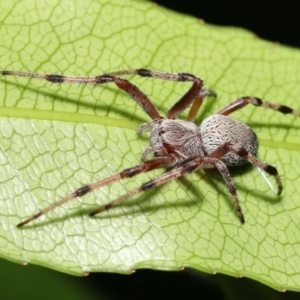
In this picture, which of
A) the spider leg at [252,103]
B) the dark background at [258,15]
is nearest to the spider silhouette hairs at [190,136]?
the spider leg at [252,103]

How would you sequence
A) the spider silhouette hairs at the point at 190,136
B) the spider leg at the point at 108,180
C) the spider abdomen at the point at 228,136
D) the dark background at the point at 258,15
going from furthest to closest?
the dark background at the point at 258,15 → the spider abdomen at the point at 228,136 → the spider silhouette hairs at the point at 190,136 → the spider leg at the point at 108,180

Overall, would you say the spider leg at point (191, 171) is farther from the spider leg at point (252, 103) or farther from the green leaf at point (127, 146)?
the spider leg at point (252, 103)

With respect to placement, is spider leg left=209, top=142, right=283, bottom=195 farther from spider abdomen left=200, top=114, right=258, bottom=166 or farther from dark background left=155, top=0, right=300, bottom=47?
dark background left=155, top=0, right=300, bottom=47

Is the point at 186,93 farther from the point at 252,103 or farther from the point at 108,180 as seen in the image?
the point at 108,180

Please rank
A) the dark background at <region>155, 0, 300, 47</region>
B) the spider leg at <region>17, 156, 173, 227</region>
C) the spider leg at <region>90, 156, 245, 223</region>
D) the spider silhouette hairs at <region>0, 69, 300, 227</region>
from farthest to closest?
the dark background at <region>155, 0, 300, 47</region> < the spider silhouette hairs at <region>0, 69, 300, 227</region> < the spider leg at <region>90, 156, 245, 223</region> < the spider leg at <region>17, 156, 173, 227</region>

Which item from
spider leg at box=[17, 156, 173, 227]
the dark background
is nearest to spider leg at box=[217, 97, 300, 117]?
spider leg at box=[17, 156, 173, 227]

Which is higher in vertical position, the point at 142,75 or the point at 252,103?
the point at 142,75

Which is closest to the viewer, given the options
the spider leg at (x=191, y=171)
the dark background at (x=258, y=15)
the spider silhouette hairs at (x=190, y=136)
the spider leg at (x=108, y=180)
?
the spider leg at (x=108, y=180)

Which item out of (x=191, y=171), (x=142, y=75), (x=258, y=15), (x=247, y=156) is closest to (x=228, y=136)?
(x=247, y=156)
